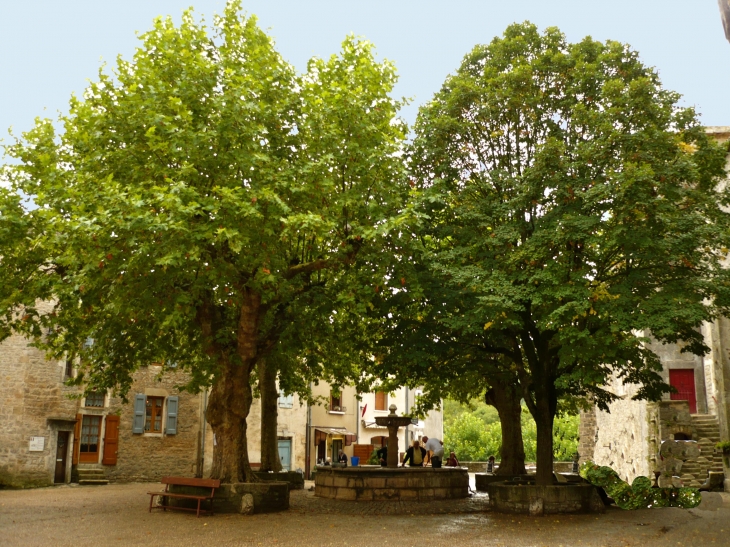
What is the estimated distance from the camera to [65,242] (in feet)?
38.5

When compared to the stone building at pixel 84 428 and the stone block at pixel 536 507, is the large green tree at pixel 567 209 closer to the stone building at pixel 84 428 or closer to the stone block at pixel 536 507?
the stone block at pixel 536 507

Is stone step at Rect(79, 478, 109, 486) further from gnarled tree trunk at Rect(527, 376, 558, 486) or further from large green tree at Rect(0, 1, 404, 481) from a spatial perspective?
gnarled tree trunk at Rect(527, 376, 558, 486)

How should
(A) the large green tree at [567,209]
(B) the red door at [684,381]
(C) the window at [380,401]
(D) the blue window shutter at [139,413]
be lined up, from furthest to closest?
(C) the window at [380,401]
(B) the red door at [684,381]
(D) the blue window shutter at [139,413]
(A) the large green tree at [567,209]

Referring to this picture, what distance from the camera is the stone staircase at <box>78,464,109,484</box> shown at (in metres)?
25.3

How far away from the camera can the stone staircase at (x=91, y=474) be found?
83.0ft

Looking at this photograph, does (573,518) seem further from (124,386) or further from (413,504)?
(124,386)

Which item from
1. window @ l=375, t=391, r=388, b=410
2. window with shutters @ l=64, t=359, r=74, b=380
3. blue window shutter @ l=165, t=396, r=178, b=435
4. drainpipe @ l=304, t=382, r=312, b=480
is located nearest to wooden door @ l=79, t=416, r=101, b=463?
window with shutters @ l=64, t=359, r=74, b=380

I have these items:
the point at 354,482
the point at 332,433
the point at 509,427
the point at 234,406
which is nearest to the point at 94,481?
the point at 354,482

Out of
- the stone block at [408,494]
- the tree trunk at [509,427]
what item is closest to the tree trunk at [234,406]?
the stone block at [408,494]

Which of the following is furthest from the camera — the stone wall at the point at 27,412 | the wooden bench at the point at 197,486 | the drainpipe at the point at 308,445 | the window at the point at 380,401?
the window at the point at 380,401

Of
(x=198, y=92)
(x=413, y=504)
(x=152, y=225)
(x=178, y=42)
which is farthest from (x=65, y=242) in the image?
(x=413, y=504)

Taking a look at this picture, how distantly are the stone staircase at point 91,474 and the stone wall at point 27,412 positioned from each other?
116 cm

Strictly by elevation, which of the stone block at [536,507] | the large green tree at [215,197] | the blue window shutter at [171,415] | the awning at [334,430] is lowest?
the stone block at [536,507]

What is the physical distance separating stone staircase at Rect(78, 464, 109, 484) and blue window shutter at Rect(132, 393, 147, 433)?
1.97 metres
